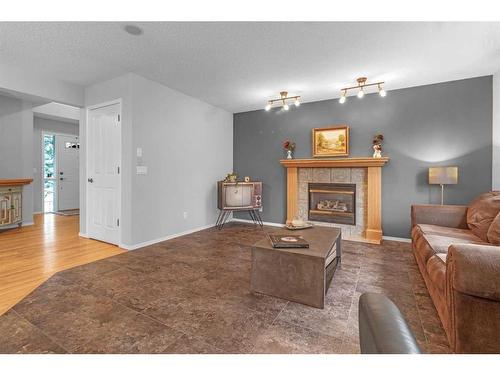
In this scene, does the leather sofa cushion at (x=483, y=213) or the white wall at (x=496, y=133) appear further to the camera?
the white wall at (x=496, y=133)

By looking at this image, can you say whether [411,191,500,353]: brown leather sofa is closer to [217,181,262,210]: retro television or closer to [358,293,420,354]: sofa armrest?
[358,293,420,354]: sofa armrest

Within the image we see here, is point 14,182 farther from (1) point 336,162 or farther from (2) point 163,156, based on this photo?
(1) point 336,162

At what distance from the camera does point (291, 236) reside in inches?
92.4

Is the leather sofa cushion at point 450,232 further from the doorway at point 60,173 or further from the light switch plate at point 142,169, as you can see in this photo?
the doorway at point 60,173

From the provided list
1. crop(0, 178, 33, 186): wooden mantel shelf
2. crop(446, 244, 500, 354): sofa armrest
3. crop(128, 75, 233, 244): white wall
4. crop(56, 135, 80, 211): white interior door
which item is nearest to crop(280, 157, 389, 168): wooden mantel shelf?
crop(128, 75, 233, 244): white wall

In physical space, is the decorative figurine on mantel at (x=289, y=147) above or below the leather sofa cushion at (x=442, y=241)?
above

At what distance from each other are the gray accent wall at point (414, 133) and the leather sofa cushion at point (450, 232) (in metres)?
1.19

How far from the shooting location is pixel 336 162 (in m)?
4.32

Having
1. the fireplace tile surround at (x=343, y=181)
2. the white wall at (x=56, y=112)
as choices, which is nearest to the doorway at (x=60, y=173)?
the white wall at (x=56, y=112)

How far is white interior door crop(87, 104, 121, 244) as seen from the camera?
3.64 meters

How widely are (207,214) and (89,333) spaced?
134 inches

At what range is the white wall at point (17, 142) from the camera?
4742 mm
